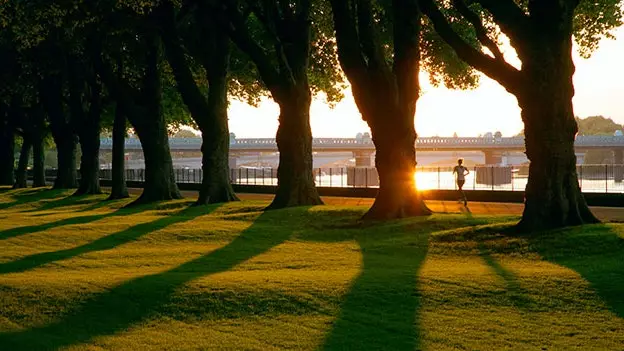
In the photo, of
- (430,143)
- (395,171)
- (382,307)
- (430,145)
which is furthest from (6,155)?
(430,143)

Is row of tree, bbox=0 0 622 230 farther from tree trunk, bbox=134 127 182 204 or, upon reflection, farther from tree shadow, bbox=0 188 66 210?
tree shadow, bbox=0 188 66 210

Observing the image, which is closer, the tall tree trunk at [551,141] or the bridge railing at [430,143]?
the tall tree trunk at [551,141]

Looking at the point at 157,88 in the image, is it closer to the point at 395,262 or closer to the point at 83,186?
the point at 83,186

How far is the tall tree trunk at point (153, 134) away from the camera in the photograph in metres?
33.8

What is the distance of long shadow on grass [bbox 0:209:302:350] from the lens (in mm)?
9688

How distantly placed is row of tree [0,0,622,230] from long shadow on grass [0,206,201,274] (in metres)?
3.52

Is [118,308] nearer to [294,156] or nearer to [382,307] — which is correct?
[382,307]

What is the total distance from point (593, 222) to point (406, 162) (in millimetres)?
6129

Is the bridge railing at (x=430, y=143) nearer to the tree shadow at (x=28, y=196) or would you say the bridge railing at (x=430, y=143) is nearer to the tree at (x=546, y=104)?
the tree shadow at (x=28, y=196)

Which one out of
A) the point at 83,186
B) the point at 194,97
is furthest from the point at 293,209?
the point at 83,186

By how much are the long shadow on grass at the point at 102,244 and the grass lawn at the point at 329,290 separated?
85 millimetres

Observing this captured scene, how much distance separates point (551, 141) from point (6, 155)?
51771mm

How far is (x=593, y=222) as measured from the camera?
1686cm

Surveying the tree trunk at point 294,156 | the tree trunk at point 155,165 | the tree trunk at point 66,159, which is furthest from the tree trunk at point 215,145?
→ the tree trunk at point 66,159
